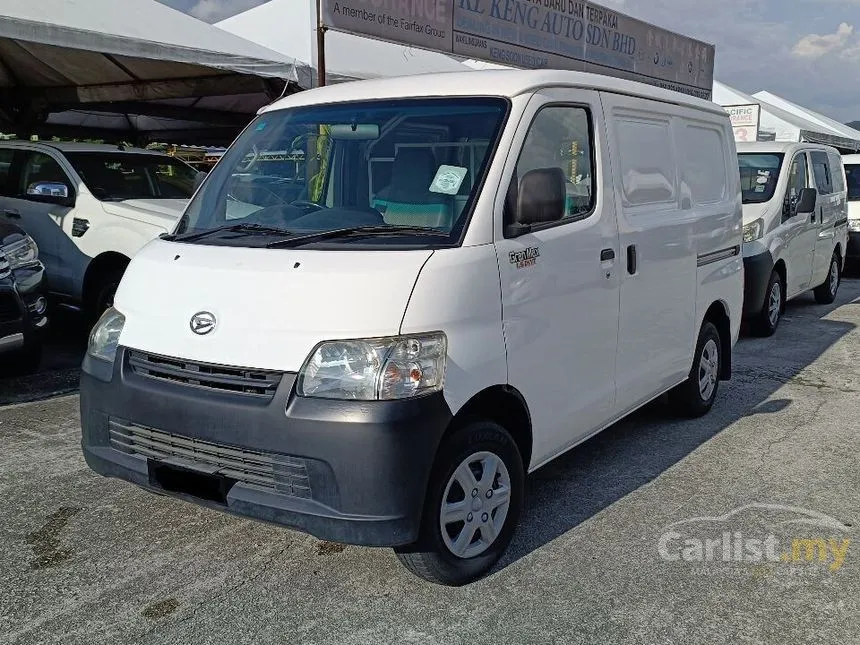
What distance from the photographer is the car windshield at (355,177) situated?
3291 mm

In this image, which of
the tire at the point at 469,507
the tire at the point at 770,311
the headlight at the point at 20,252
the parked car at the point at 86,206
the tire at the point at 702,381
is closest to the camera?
the tire at the point at 469,507

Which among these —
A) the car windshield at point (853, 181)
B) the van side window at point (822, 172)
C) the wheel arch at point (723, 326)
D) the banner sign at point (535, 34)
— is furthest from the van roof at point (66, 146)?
the car windshield at point (853, 181)

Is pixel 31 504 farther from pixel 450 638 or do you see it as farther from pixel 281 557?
pixel 450 638

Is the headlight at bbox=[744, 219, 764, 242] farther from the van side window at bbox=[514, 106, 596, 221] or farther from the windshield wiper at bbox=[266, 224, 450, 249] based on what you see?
the windshield wiper at bbox=[266, 224, 450, 249]

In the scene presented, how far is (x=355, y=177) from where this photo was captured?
11.9ft

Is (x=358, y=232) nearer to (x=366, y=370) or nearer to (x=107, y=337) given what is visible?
(x=366, y=370)

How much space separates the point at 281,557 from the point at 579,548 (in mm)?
1278

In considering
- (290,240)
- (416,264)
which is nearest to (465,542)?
(416,264)

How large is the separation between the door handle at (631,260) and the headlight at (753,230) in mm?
4453

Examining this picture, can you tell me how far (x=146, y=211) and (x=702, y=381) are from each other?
4.73 metres

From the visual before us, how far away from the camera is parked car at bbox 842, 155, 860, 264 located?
1296 centimetres

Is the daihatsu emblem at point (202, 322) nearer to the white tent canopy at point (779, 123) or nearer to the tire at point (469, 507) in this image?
the tire at point (469, 507)

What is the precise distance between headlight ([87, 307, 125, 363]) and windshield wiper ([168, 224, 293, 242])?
441 millimetres

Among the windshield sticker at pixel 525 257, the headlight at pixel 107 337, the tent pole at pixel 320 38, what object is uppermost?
the tent pole at pixel 320 38
